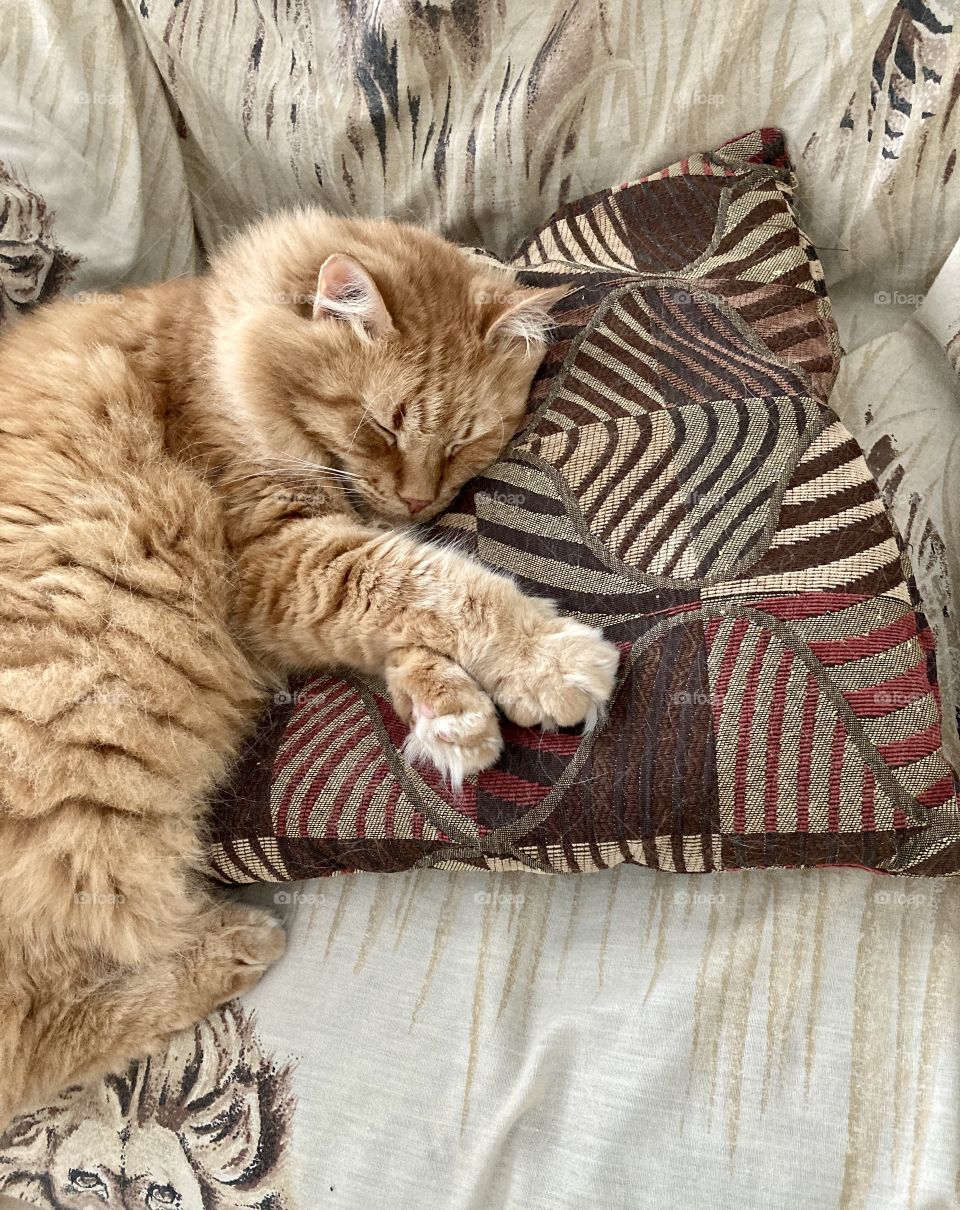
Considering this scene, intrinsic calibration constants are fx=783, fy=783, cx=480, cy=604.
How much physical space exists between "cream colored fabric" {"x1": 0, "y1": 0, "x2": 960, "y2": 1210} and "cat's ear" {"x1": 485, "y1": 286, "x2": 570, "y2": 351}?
0.38m

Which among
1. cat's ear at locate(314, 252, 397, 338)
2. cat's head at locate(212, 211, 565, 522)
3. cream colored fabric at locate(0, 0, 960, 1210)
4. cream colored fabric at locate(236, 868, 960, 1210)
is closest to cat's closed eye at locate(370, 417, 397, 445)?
cat's head at locate(212, 211, 565, 522)

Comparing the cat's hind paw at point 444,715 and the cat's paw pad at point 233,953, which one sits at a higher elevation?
the cat's hind paw at point 444,715

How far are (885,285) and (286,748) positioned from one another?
4.45ft

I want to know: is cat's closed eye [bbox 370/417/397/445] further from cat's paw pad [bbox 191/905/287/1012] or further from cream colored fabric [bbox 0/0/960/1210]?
cat's paw pad [bbox 191/905/287/1012]

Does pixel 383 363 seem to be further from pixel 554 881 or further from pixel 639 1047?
pixel 639 1047

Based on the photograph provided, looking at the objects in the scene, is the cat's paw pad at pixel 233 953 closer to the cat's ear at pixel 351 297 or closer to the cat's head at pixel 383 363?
→ the cat's head at pixel 383 363

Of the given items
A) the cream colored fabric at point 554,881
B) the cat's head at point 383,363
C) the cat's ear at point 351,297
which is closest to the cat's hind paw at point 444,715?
the cream colored fabric at point 554,881

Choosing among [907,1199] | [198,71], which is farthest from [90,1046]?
[198,71]

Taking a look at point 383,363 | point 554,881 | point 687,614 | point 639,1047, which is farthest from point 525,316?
point 639,1047

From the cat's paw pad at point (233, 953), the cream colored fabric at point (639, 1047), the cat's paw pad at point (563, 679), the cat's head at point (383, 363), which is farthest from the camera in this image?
the cat's head at point (383, 363)

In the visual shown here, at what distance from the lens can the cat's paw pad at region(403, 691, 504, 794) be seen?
1.06 meters

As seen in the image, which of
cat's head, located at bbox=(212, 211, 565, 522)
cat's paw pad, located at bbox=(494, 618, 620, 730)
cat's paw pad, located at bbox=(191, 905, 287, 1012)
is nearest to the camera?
cat's paw pad, located at bbox=(494, 618, 620, 730)

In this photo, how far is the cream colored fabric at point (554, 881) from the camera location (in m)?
0.97

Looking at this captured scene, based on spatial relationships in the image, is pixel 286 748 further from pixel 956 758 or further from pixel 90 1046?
pixel 956 758
